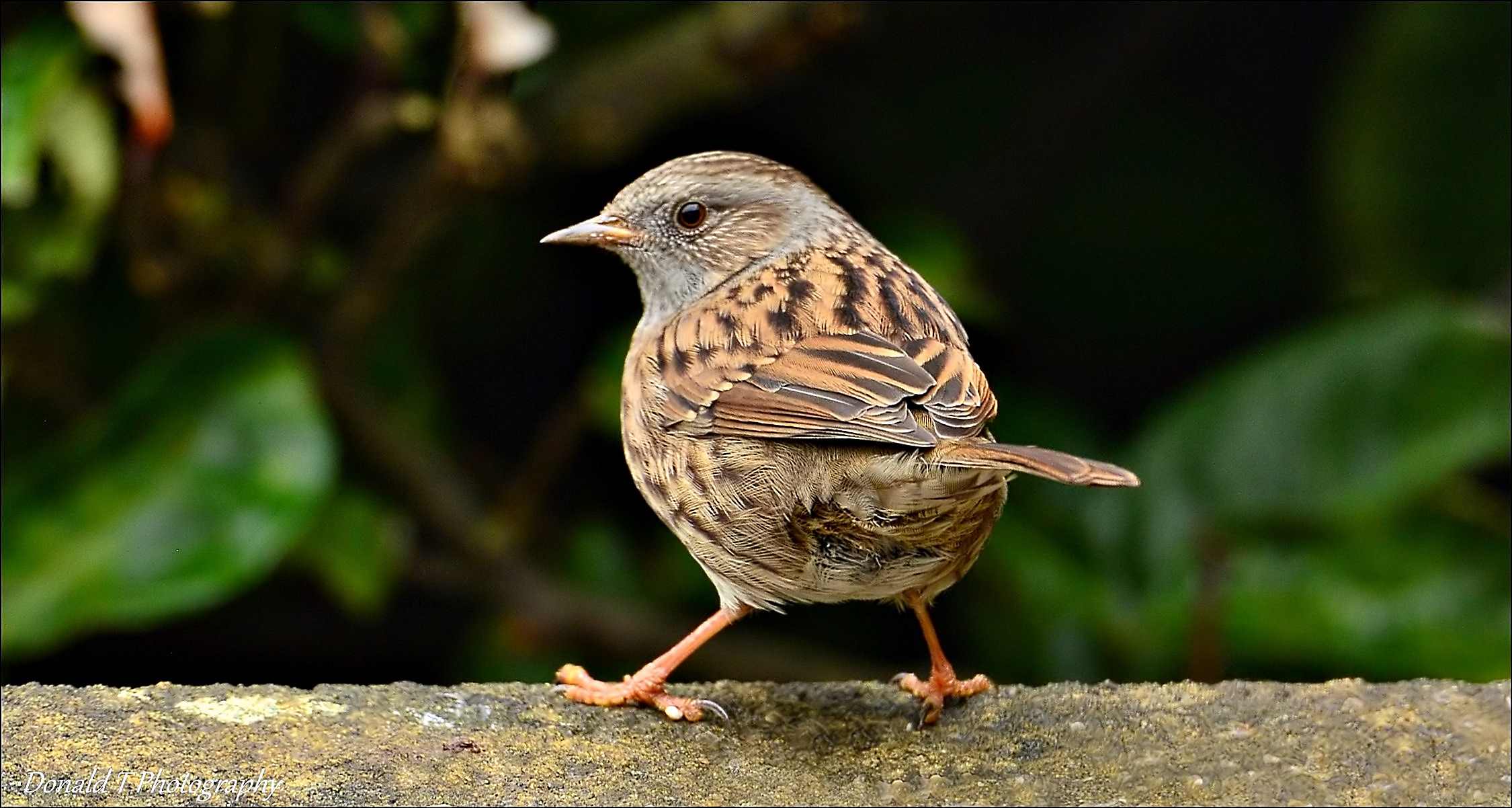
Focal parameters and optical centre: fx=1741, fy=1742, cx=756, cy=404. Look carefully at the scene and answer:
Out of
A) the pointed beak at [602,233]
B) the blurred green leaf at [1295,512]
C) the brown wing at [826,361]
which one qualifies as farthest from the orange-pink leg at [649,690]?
the blurred green leaf at [1295,512]

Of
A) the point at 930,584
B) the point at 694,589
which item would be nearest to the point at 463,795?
the point at 930,584

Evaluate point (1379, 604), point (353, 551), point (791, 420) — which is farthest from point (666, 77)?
point (1379, 604)

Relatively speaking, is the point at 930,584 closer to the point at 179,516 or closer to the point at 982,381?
the point at 982,381

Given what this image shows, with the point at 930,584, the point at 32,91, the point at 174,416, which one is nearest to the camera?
the point at 930,584

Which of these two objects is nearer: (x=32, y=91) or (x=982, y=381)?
(x=982, y=381)

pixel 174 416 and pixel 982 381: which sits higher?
pixel 174 416

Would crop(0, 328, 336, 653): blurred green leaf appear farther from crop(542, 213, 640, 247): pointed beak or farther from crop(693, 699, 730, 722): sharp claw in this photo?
crop(693, 699, 730, 722): sharp claw

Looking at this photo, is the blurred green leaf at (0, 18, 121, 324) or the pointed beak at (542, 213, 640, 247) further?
the blurred green leaf at (0, 18, 121, 324)

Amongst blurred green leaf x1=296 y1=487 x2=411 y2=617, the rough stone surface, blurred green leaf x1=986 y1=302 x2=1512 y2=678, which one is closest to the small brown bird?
the rough stone surface
